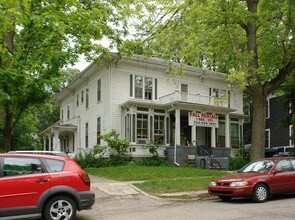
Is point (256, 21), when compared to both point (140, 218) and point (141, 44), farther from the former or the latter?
point (140, 218)

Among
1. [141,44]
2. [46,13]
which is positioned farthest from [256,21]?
[46,13]

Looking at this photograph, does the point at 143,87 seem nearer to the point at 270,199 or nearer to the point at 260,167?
the point at 260,167

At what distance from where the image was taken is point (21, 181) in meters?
7.96

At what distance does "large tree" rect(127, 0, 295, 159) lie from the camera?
16.5 metres

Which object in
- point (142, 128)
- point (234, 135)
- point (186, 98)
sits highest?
point (186, 98)

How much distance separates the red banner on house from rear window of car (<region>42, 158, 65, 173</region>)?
16805 mm

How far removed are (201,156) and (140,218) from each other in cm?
1601

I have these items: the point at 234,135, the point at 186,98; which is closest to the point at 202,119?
the point at 186,98

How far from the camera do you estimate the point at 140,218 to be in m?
9.34

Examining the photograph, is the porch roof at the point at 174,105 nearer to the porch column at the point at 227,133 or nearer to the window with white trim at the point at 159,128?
the window with white trim at the point at 159,128

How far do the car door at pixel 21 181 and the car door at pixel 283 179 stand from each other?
745cm

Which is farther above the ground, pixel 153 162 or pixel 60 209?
pixel 60 209

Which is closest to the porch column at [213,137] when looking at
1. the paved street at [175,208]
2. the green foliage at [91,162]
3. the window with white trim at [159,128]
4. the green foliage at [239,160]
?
the green foliage at [239,160]

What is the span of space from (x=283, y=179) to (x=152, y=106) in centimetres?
1370
